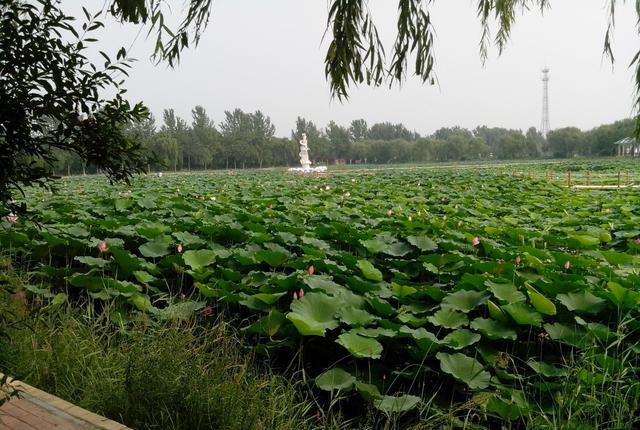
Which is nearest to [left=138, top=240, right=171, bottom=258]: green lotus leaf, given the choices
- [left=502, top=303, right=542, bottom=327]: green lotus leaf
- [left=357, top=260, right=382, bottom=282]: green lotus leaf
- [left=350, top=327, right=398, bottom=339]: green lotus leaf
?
[left=357, top=260, right=382, bottom=282]: green lotus leaf

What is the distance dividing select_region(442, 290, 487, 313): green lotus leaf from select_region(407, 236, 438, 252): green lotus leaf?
989 millimetres

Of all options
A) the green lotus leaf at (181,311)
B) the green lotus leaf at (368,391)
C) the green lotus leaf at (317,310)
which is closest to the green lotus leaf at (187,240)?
the green lotus leaf at (181,311)

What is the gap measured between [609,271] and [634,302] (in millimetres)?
870

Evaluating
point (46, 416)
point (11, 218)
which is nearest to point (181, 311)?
point (46, 416)

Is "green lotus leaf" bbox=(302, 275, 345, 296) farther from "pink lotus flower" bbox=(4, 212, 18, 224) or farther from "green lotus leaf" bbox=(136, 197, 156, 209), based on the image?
"green lotus leaf" bbox=(136, 197, 156, 209)

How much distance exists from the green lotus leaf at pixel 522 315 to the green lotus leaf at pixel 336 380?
27.4 inches

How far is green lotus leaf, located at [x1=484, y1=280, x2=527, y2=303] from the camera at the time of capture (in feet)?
7.59

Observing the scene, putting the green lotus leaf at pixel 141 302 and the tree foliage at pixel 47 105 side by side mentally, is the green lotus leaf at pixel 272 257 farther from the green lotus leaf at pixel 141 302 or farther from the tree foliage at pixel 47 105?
the tree foliage at pixel 47 105

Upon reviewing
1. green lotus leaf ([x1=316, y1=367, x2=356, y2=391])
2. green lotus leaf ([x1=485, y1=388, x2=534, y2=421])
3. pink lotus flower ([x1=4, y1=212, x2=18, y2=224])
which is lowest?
green lotus leaf ([x1=485, y1=388, x2=534, y2=421])

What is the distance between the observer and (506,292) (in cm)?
235

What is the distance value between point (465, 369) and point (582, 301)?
0.72 m

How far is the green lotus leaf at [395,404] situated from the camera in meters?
1.68

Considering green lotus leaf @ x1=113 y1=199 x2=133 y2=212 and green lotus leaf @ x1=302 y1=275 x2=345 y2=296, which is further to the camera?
green lotus leaf @ x1=113 y1=199 x2=133 y2=212

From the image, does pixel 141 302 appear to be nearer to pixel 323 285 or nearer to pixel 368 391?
pixel 323 285
